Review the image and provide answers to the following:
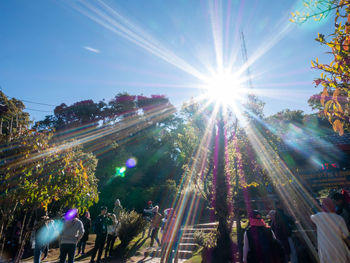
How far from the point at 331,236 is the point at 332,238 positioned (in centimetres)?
3

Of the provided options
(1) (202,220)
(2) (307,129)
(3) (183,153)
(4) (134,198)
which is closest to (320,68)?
(3) (183,153)

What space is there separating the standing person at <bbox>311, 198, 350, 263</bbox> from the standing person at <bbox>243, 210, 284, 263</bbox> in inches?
24.4

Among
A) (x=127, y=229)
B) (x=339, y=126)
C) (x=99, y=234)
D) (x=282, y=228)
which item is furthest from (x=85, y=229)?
(x=339, y=126)

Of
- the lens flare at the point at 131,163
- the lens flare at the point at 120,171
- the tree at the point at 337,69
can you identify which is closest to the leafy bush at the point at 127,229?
the tree at the point at 337,69

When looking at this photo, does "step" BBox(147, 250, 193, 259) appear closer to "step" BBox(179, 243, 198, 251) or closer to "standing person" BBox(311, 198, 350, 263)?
"step" BBox(179, 243, 198, 251)

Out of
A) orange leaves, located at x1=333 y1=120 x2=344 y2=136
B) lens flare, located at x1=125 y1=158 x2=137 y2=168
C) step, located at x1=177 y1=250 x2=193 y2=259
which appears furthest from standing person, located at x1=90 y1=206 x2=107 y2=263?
lens flare, located at x1=125 y1=158 x2=137 y2=168

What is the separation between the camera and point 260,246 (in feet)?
11.0

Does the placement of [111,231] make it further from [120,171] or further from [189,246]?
[120,171]

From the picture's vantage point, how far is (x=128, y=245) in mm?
8945

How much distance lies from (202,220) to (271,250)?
10.3 meters

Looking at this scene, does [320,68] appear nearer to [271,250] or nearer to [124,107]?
[271,250]

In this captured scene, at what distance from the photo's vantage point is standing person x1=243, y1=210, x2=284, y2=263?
3.33 m

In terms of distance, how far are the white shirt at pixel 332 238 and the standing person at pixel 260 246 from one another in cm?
62

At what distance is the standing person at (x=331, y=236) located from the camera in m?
3.03
